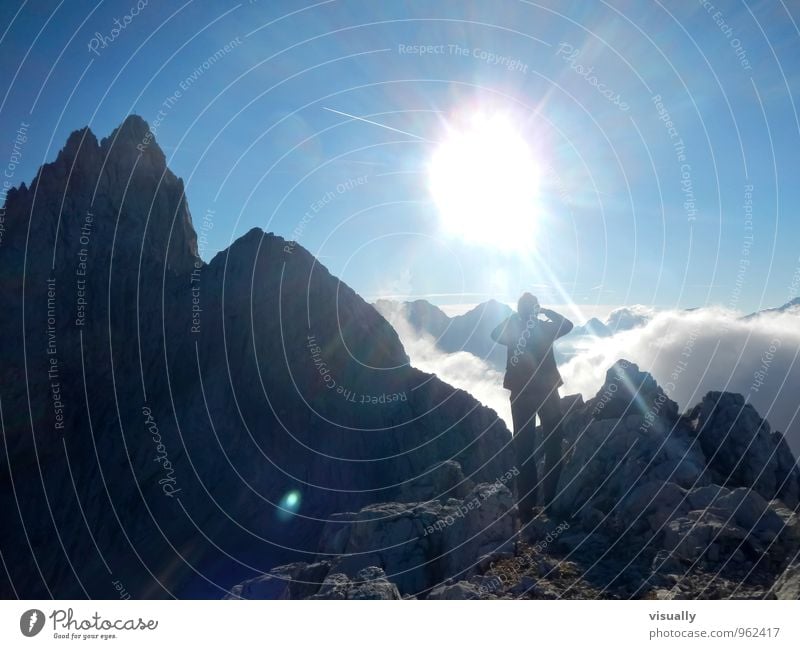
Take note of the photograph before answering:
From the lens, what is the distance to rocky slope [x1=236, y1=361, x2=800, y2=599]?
1384 centimetres

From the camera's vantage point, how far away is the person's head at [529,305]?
24.0 metres

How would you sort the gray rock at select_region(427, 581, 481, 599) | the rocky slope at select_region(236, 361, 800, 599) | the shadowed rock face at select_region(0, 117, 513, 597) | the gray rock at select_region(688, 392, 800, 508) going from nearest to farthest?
the gray rock at select_region(427, 581, 481, 599) < the rocky slope at select_region(236, 361, 800, 599) < the gray rock at select_region(688, 392, 800, 508) < the shadowed rock face at select_region(0, 117, 513, 597)

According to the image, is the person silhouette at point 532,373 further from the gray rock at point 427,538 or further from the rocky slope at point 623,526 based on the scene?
the gray rock at point 427,538

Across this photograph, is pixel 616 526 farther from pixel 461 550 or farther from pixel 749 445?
pixel 749 445

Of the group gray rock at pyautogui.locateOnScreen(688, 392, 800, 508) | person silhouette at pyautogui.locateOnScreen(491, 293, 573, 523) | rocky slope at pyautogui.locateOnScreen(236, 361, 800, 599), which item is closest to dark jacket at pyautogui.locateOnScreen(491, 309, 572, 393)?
person silhouette at pyautogui.locateOnScreen(491, 293, 573, 523)

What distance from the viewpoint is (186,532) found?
217 ft

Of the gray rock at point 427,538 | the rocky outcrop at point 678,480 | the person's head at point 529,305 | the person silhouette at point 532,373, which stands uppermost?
the person's head at point 529,305

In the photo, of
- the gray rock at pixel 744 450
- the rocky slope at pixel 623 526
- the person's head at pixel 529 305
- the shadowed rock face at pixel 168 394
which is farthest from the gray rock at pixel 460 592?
the shadowed rock face at pixel 168 394

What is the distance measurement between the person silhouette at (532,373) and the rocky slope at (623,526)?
1835 mm

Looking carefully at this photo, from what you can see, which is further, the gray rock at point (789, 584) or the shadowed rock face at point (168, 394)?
the shadowed rock face at point (168, 394)

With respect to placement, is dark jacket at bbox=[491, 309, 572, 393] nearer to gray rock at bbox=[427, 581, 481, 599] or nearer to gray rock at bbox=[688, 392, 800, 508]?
gray rock at bbox=[688, 392, 800, 508]
